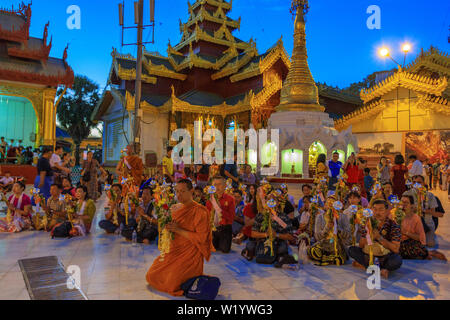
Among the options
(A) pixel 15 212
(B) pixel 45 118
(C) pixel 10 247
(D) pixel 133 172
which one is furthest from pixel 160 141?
(C) pixel 10 247

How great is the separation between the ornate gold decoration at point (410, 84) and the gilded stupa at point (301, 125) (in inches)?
192

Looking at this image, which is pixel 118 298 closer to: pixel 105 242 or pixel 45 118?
pixel 105 242

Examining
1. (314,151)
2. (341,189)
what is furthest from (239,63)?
(341,189)

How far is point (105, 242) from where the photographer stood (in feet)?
19.4

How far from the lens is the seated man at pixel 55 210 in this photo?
650 centimetres

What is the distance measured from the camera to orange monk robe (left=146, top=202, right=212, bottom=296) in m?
3.54

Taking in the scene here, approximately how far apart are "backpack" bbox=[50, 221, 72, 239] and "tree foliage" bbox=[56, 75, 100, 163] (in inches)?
1021

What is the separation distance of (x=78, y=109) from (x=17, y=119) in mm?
10415

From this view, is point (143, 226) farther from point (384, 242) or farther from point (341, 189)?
point (341, 189)

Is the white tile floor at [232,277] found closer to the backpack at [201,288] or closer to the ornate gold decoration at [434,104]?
the backpack at [201,288]

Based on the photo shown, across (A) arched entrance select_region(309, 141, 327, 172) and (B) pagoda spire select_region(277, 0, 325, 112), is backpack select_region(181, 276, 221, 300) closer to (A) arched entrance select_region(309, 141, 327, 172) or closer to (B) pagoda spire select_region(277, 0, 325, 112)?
(A) arched entrance select_region(309, 141, 327, 172)

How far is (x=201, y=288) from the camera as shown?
11.2 feet

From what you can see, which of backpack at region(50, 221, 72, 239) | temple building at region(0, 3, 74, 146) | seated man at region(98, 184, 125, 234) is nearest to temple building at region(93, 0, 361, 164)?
temple building at region(0, 3, 74, 146)
